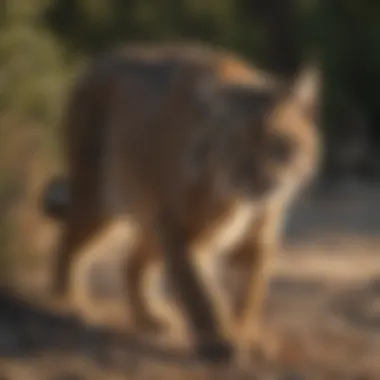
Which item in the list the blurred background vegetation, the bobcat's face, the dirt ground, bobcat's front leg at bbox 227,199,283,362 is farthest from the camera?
the blurred background vegetation

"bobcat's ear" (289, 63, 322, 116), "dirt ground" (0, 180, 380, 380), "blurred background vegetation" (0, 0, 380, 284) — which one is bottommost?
"dirt ground" (0, 180, 380, 380)

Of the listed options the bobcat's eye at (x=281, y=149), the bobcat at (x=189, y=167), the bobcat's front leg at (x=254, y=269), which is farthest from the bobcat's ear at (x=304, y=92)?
the bobcat's front leg at (x=254, y=269)

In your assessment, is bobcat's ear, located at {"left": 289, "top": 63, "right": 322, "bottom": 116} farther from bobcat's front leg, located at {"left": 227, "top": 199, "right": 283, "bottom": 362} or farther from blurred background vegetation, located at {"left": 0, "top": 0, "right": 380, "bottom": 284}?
blurred background vegetation, located at {"left": 0, "top": 0, "right": 380, "bottom": 284}

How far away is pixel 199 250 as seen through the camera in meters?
3.25

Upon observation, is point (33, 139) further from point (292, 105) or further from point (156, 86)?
point (292, 105)

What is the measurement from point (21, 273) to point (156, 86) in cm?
96

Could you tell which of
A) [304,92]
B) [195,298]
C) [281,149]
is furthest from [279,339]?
[304,92]

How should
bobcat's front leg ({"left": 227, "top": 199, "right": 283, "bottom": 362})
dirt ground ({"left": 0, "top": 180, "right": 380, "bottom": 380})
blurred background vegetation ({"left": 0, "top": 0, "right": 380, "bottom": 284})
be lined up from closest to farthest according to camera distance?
dirt ground ({"left": 0, "top": 180, "right": 380, "bottom": 380}) < bobcat's front leg ({"left": 227, "top": 199, "right": 283, "bottom": 362}) < blurred background vegetation ({"left": 0, "top": 0, "right": 380, "bottom": 284})

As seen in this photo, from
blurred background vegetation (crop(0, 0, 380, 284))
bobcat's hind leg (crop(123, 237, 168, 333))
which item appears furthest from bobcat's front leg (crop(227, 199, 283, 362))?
blurred background vegetation (crop(0, 0, 380, 284))

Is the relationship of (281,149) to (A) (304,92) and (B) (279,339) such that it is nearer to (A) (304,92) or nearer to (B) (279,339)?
(A) (304,92)

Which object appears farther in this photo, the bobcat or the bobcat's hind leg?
the bobcat's hind leg

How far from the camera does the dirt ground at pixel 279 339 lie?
3.03 metres

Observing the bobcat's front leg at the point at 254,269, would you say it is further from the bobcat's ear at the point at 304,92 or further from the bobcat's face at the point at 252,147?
the bobcat's ear at the point at 304,92

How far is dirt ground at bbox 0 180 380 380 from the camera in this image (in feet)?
9.95
